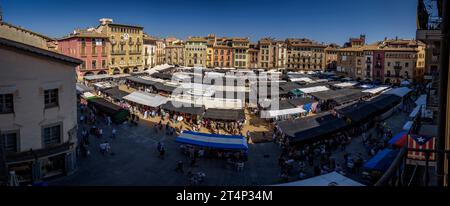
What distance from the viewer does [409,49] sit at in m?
57.0

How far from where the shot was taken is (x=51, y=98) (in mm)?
16594

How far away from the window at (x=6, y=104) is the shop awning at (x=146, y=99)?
51.2ft

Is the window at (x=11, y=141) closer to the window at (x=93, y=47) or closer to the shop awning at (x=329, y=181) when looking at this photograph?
the shop awning at (x=329, y=181)

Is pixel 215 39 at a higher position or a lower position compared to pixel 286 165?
higher

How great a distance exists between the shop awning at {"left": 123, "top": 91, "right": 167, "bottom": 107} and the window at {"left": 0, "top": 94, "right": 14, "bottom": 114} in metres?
15.6

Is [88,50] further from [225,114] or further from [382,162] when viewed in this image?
[382,162]

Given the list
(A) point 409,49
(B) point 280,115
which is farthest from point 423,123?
(A) point 409,49

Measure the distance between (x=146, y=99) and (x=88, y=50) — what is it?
1114 inches

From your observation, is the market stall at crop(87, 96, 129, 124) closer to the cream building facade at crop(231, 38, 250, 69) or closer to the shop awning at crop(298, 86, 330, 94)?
the shop awning at crop(298, 86, 330, 94)

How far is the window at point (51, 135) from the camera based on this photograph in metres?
16.2

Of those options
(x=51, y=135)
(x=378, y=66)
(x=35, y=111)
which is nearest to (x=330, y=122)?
(x=51, y=135)

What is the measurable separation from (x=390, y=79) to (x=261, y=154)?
4528cm

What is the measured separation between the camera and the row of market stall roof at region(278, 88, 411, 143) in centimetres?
2098

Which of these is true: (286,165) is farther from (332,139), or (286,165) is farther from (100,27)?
(100,27)
